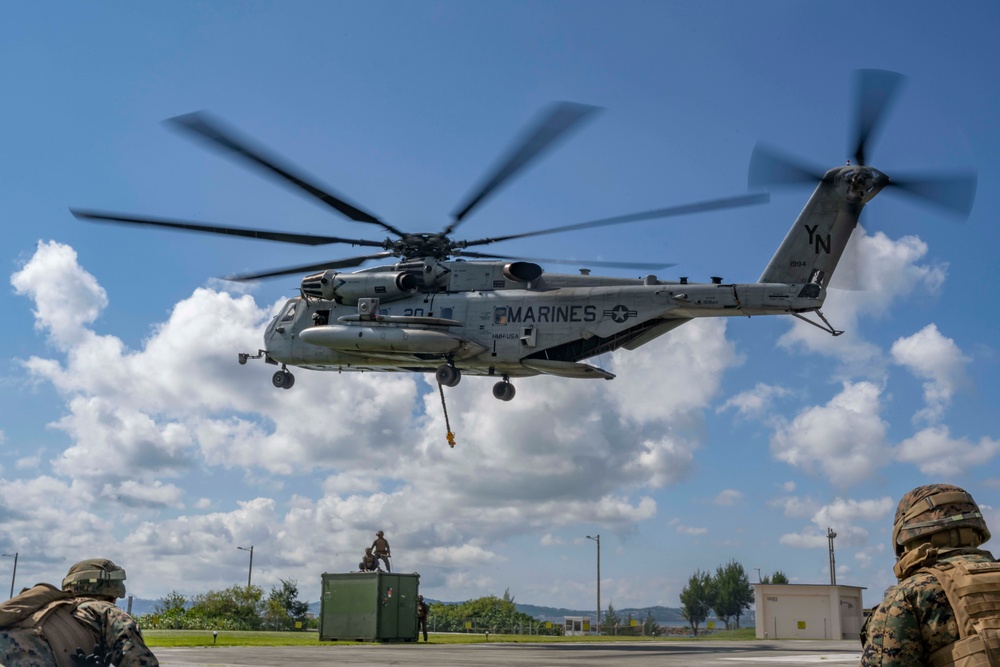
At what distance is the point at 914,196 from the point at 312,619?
29989mm

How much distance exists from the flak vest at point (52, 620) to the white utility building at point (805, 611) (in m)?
39.9

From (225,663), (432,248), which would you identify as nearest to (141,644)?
(225,663)

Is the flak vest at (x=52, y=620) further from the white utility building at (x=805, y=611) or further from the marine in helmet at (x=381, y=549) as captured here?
the white utility building at (x=805, y=611)

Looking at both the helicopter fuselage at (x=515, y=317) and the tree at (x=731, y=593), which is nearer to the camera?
the helicopter fuselage at (x=515, y=317)

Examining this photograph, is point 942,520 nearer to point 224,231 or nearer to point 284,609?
point 224,231

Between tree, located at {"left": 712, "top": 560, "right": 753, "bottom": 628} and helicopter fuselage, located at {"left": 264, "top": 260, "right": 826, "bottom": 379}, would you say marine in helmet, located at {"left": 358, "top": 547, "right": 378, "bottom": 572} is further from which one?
tree, located at {"left": 712, "top": 560, "right": 753, "bottom": 628}

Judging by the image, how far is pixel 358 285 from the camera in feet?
86.3

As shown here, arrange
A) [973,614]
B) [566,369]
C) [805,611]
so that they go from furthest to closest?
[805,611], [566,369], [973,614]

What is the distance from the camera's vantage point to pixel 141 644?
18.7 ft

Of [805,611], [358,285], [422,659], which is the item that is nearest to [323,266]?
[358,285]

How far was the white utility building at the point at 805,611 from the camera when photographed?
41.1 m

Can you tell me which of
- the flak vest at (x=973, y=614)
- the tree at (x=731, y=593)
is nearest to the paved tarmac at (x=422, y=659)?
the flak vest at (x=973, y=614)

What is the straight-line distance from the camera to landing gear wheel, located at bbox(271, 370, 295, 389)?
28.3 metres

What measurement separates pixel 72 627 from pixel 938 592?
15.6ft
